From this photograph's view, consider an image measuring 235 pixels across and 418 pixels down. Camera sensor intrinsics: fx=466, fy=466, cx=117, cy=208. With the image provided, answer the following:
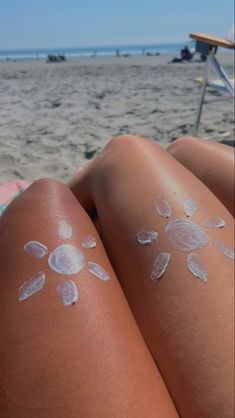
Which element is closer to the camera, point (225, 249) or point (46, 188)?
point (225, 249)

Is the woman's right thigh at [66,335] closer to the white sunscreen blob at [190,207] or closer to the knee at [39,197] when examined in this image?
the knee at [39,197]

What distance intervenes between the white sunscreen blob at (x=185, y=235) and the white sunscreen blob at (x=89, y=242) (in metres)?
0.15

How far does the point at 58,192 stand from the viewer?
107 cm

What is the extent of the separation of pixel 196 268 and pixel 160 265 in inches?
2.4

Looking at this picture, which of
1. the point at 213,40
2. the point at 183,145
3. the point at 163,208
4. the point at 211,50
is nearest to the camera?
the point at 163,208

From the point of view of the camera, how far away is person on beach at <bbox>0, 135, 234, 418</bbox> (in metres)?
0.64

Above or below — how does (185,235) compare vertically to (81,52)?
above

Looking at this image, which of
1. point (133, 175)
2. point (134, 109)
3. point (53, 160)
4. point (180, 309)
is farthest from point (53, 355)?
point (134, 109)

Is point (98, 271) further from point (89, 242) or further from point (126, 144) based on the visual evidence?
point (126, 144)

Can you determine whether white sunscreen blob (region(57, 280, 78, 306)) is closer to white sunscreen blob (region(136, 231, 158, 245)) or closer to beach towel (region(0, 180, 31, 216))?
white sunscreen blob (region(136, 231, 158, 245))

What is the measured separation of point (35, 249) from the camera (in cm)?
86

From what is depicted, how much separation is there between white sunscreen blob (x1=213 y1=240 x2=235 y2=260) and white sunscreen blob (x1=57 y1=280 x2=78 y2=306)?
0.26 metres

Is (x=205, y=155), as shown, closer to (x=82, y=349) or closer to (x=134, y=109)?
(x=82, y=349)

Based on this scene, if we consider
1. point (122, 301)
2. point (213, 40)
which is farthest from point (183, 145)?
point (213, 40)
